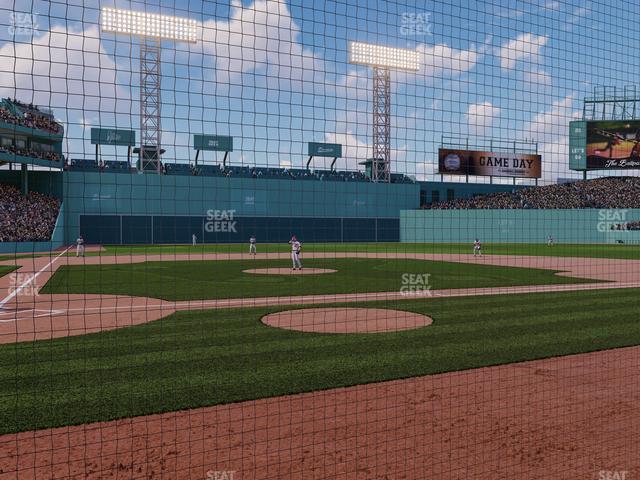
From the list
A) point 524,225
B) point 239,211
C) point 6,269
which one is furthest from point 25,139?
point 524,225

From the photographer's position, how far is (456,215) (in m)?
51.9

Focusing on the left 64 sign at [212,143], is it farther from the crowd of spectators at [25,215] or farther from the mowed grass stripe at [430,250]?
the crowd of spectators at [25,215]

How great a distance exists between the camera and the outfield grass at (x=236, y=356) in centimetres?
629

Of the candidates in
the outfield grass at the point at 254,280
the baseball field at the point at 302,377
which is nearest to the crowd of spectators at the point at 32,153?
the outfield grass at the point at 254,280

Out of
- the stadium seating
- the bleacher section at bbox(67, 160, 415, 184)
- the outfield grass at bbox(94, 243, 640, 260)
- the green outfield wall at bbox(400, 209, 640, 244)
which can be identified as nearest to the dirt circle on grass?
the outfield grass at bbox(94, 243, 640, 260)

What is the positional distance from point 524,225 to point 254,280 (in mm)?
38770

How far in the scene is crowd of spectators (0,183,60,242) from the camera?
36.8m

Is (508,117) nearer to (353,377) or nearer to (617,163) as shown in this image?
(353,377)

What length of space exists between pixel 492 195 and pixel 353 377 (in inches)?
2059

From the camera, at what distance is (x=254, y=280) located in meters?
19.0

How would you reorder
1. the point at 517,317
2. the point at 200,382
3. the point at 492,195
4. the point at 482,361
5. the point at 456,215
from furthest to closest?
the point at 492,195 → the point at 456,215 → the point at 517,317 → the point at 482,361 → the point at 200,382

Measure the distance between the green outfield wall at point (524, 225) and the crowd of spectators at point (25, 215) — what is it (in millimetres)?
29880

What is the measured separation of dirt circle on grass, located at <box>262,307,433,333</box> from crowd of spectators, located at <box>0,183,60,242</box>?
2954 cm

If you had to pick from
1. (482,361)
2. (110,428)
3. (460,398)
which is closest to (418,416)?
(460,398)
